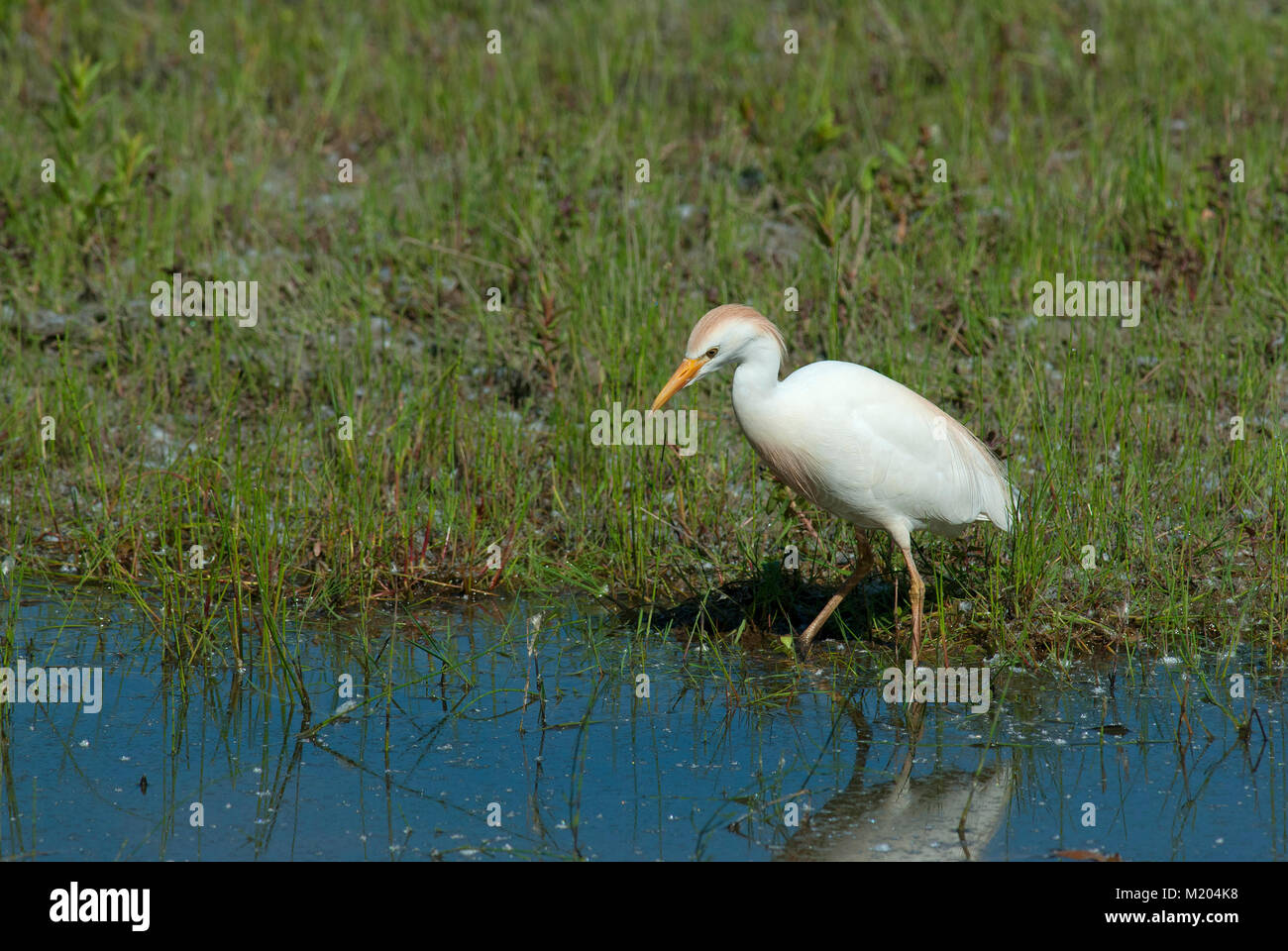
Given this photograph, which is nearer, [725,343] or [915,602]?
[725,343]

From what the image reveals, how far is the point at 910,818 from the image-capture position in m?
4.11

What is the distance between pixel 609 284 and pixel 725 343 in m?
2.30

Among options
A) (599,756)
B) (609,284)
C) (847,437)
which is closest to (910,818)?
(599,756)

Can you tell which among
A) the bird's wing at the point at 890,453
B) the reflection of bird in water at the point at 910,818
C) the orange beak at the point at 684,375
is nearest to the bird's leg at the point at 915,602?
the bird's wing at the point at 890,453

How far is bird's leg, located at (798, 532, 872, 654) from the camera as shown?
5.33 metres

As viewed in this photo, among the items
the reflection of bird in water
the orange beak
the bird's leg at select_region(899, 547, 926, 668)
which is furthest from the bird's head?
the reflection of bird in water

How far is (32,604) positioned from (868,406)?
123 inches

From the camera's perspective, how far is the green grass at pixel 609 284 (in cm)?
568

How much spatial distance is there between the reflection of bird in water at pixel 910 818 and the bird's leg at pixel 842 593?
0.89 m

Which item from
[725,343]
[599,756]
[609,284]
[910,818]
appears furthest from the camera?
[609,284]

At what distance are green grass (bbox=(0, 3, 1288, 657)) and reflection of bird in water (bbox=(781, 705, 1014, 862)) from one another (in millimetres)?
970

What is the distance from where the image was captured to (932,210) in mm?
7863

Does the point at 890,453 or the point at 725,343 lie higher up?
the point at 725,343

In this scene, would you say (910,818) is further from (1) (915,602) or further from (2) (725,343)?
(2) (725,343)
